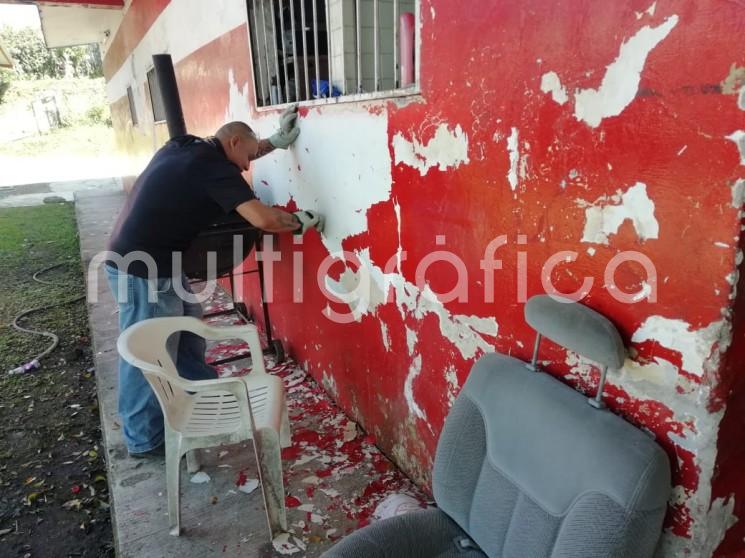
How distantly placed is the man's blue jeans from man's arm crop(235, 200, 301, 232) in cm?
57

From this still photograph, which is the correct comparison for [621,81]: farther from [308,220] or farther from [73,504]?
[73,504]

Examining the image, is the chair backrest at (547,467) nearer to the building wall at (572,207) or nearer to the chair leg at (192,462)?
the building wall at (572,207)

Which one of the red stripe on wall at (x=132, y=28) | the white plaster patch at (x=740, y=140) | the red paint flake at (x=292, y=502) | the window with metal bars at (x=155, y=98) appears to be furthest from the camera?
the window with metal bars at (x=155, y=98)

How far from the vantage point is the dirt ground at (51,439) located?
2430 mm

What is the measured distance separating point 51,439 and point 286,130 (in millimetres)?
2344

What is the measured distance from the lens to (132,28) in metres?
7.38

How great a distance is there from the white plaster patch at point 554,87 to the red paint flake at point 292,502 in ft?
6.57

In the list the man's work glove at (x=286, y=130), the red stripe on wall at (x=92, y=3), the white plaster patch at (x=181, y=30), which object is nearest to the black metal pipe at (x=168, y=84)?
the white plaster patch at (x=181, y=30)

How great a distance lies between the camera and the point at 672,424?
1182 millimetres

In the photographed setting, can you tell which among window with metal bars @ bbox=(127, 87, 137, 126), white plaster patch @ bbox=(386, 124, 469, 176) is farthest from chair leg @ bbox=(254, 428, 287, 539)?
window with metal bars @ bbox=(127, 87, 137, 126)

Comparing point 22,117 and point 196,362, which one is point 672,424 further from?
point 22,117

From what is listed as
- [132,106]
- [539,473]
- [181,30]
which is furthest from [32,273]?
[539,473]

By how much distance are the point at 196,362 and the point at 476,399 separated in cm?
186

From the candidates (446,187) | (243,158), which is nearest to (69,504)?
(243,158)
